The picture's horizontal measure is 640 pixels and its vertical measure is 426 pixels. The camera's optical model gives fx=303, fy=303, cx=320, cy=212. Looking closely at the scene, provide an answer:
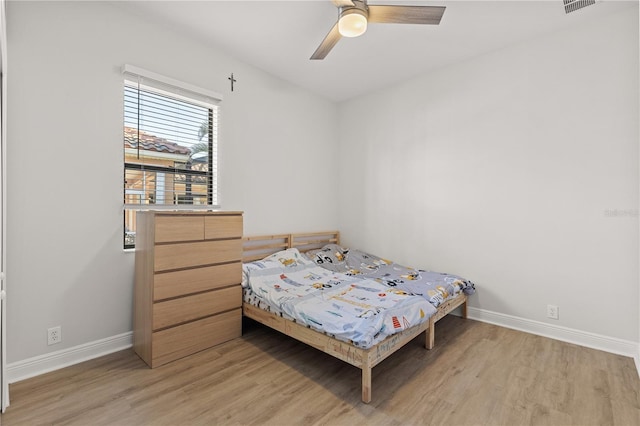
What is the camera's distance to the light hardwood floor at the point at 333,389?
5.48 feet

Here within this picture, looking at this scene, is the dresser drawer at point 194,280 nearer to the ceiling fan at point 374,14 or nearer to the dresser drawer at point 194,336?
the dresser drawer at point 194,336

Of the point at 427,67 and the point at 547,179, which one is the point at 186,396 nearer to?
the point at 547,179

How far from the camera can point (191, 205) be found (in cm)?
290

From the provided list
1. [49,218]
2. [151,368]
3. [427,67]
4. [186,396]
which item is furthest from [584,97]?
[49,218]

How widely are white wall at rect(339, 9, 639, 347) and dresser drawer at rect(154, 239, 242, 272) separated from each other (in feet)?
7.00

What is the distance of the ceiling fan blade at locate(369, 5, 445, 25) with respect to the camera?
1968mm

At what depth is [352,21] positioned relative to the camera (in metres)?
2.04

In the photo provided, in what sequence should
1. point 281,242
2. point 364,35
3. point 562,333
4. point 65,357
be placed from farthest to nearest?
point 281,242 → point 364,35 → point 562,333 → point 65,357

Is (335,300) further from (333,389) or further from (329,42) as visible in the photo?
(329,42)

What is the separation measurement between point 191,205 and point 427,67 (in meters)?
2.96

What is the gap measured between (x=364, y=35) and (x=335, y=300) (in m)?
2.38

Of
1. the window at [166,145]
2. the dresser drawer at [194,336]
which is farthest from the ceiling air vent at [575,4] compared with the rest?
the dresser drawer at [194,336]

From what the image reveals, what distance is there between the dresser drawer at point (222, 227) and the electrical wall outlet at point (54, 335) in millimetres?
1174

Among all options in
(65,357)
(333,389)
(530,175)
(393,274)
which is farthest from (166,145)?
(530,175)
